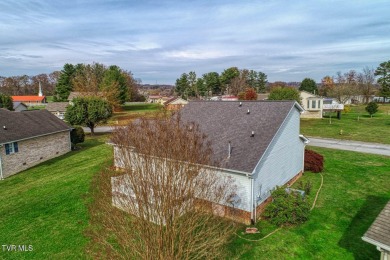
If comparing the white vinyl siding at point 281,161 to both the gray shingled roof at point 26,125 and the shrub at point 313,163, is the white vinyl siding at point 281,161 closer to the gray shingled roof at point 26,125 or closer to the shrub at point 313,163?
the shrub at point 313,163

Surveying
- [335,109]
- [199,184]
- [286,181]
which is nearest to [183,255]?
[199,184]

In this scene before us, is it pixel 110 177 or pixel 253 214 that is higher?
pixel 110 177

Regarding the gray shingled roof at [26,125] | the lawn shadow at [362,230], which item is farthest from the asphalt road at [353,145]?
the lawn shadow at [362,230]

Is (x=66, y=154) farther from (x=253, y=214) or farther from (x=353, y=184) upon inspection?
(x=353, y=184)

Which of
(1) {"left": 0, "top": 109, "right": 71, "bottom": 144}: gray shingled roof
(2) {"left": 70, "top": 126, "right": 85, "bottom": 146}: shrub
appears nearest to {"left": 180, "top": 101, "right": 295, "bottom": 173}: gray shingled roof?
(1) {"left": 0, "top": 109, "right": 71, "bottom": 144}: gray shingled roof

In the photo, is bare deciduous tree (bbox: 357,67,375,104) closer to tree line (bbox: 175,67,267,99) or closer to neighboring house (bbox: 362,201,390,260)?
tree line (bbox: 175,67,267,99)

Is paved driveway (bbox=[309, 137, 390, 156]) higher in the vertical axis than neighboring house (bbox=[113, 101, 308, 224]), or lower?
lower
